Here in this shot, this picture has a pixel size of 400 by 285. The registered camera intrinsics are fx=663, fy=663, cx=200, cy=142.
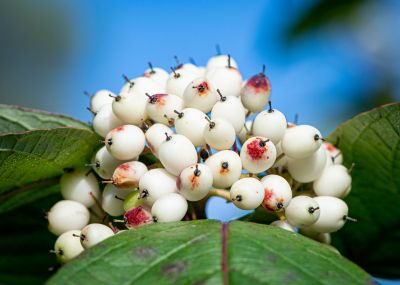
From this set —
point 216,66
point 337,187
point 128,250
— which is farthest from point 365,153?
point 128,250

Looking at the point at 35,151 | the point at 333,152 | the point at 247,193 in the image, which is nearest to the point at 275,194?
the point at 247,193

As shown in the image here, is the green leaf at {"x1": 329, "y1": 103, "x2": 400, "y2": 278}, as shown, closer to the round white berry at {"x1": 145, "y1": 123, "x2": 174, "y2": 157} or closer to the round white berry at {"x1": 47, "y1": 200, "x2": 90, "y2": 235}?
the round white berry at {"x1": 145, "y1": 123, "x2": 174, "y2": 157}

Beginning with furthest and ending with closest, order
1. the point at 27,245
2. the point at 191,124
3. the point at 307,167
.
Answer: the point at 27,245 < the point at 307,167 < the point at 191,124

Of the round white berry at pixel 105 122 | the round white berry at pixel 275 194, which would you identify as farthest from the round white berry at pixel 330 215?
the round white berry at pixel 105 122

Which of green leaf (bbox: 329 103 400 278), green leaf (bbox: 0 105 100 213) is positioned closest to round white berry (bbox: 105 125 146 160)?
green leaf (bbox: 0 105 100 213)

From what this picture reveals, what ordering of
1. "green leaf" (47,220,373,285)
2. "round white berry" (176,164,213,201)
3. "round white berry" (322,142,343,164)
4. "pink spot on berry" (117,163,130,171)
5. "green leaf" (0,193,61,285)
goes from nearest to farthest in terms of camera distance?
"green leaf" (47,220,373,285), "round white berry" (176,164,213,201), "pink spot on berry" (117,163,130,171), "round white berry" (322,142,343,164), "green leaf" (0,193,61,285)

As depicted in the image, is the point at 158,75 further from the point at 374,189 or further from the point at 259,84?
the point at 374,189

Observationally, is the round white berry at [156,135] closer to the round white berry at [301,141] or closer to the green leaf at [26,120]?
the round white berry at [301,141]
